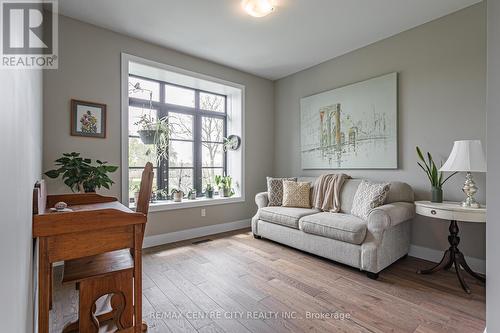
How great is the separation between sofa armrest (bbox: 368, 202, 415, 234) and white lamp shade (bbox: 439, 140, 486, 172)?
59 centimetres

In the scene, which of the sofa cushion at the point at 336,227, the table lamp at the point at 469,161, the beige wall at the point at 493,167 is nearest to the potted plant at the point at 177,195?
the sofa cushion at the point at 336,227

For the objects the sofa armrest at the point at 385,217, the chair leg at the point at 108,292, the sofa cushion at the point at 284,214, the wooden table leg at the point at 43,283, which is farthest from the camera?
the sofa cushion at the point at 284,214

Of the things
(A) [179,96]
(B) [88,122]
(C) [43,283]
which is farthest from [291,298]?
(A) [179,96]

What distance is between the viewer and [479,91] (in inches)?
97.3

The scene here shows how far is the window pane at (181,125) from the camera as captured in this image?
3887 mm

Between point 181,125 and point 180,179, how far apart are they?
2.89ft

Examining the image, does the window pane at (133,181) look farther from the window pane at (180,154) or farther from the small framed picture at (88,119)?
the small framed picture at (88,119)

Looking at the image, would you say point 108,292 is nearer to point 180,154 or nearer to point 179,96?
point 180,154

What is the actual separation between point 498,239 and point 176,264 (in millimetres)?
2635

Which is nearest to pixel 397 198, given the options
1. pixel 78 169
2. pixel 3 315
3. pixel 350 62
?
pixel 350 62

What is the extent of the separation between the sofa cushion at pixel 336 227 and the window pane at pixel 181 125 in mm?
2304

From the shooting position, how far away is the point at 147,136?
10.8 feet

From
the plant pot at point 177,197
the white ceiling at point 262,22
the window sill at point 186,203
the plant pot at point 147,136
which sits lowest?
the window sill at point 186,203

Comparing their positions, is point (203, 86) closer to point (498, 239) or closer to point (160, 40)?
point (160, 40)
